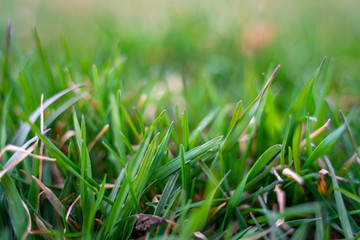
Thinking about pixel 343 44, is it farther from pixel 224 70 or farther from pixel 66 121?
pixel 66 121

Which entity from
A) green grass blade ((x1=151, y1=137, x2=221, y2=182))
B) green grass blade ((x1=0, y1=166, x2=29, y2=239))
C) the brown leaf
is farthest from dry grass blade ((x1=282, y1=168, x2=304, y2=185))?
green grass blade ((x1=0, y1=166, x2=29, y2=239))

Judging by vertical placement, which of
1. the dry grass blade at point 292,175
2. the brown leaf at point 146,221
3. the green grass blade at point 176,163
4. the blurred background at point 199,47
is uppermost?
the blurred background at point 199,47

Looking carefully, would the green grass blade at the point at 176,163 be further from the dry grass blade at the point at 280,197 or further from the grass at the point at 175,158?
the dry grass blade at the point at 280,197

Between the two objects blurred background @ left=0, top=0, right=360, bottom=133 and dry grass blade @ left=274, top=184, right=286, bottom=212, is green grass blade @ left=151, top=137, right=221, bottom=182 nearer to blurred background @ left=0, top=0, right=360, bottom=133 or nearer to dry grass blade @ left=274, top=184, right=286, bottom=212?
dry grass blade @ left=274, top=184, right=286, bottom=212

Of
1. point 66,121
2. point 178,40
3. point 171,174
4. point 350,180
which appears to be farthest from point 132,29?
point 350,180

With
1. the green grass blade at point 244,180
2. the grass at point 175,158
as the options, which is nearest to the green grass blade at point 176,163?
the grass at point 175,158
